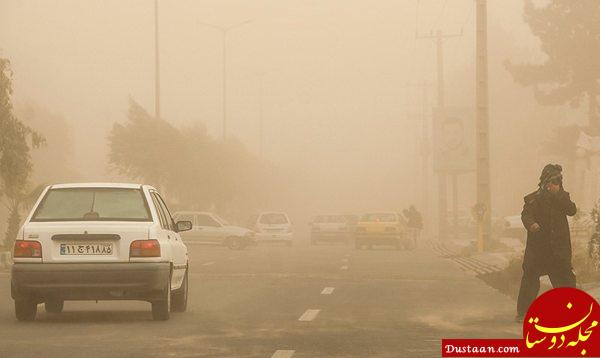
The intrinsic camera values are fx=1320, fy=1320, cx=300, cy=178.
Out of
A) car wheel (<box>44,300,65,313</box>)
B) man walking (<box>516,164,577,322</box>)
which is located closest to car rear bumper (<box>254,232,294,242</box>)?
car wheel (<box>44,300,65,313</box>)

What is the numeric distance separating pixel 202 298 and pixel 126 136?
50.7 meters

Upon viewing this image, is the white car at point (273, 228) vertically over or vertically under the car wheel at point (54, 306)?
under

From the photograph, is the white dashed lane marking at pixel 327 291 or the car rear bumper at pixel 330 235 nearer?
the white dashed lane marking at pixel 327 291

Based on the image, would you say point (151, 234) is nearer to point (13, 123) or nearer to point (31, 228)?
point (31, 228)

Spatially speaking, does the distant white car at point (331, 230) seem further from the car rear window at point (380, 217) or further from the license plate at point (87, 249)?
the license plate at point (87, 249)

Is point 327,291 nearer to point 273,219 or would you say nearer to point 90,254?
point 90,254

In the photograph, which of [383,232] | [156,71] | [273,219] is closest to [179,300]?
[383,232]

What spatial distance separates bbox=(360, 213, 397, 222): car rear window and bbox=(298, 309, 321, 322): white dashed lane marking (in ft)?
112

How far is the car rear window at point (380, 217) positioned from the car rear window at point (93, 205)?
116ft

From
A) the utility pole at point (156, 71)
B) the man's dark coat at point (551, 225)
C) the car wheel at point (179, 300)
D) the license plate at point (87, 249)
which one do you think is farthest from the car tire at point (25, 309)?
the utility pole at point (156, 71)

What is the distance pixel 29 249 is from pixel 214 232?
3544 cm

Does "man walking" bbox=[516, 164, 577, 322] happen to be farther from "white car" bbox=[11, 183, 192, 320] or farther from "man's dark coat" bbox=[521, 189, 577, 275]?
"white car" bbox=[11, 183, 192, 320]

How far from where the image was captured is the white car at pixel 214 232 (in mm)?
50188

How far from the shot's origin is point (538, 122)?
8438cm
